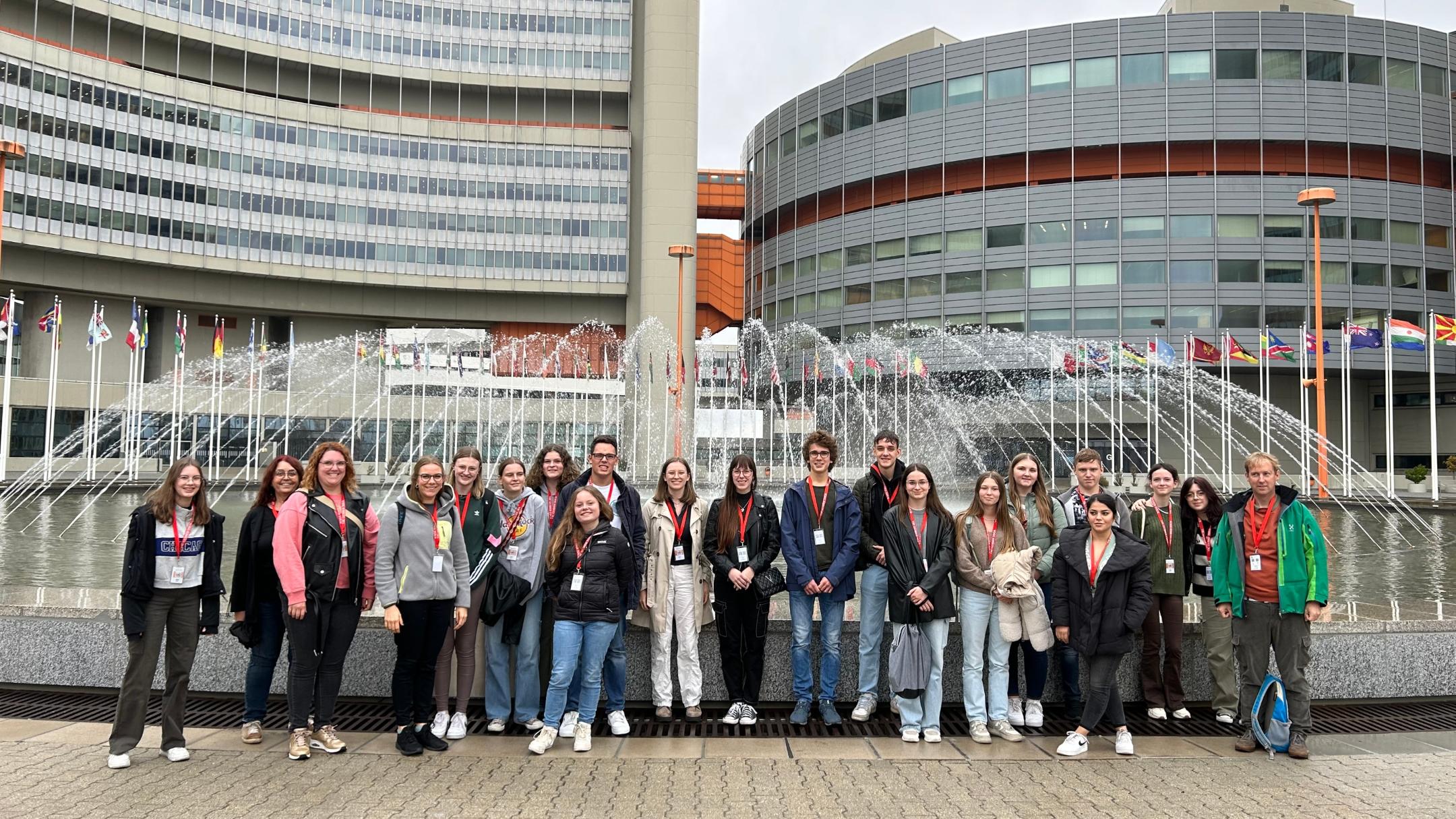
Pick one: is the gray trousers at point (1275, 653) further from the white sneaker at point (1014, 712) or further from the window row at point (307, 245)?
the window row at point (307, 245)

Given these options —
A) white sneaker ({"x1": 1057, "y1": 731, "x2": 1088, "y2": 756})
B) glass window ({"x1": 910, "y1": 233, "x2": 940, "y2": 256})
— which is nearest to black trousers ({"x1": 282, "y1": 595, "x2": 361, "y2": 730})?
white sneaker ({"x1": 1057, "y1": 731, "x2": 1088, "y2": 756})

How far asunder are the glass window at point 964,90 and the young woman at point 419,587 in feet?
169

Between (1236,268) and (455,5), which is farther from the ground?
(455,5)

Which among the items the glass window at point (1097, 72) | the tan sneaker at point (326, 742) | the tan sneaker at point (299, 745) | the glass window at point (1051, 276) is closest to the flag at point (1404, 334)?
the glass window at point (1051, 276)

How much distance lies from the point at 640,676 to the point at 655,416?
174ft

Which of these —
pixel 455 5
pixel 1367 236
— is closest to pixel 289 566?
pixel 1367 236

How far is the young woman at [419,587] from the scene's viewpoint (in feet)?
18.9

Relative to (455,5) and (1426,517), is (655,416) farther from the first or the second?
(1426,517)

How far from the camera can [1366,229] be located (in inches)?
1828

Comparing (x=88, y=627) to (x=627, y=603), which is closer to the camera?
(x=627, y=603)

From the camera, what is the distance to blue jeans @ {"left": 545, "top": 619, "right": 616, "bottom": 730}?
6027mm

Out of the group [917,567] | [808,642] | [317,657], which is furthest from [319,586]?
[917,567]

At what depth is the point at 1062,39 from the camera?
49406 millimetres

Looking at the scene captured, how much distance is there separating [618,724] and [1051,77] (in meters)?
51.7
